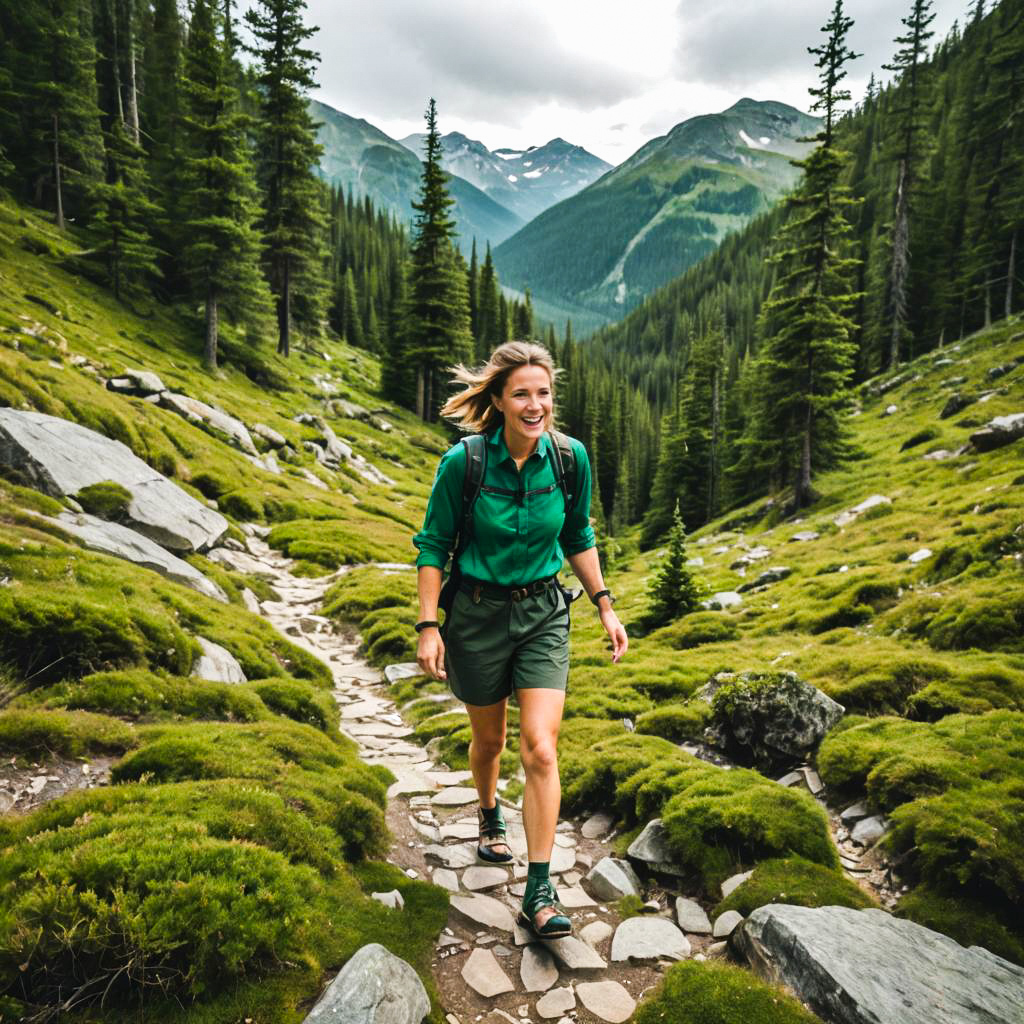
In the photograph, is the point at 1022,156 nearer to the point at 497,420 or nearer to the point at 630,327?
the point at 497,420

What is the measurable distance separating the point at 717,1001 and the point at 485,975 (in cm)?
149

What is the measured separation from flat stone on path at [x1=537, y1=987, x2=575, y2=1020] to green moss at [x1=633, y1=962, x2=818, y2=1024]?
458mm

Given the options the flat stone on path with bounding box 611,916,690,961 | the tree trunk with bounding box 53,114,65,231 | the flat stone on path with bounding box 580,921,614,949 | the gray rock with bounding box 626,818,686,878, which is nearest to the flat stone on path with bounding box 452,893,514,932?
the flat stone on path with bounding box 580,921,614,949

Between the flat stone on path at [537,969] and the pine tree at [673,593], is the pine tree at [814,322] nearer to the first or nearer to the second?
the pine tree at [673,593]

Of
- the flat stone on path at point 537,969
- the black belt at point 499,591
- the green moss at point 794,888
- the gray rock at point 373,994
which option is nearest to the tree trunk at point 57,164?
the black belt at point 499,591

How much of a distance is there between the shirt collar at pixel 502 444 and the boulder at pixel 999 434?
2280 centimetres

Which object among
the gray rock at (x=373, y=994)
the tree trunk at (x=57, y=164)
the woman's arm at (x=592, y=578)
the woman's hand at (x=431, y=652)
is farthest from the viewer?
the tree trunk at (x=57, y=164)

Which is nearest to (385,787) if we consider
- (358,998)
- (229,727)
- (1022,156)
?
(229,727)

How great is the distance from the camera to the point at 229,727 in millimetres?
5855

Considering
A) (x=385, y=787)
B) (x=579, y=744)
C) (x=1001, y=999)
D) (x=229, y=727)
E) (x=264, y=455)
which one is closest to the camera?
(x=1001, y=999)

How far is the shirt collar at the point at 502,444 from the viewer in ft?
14.8

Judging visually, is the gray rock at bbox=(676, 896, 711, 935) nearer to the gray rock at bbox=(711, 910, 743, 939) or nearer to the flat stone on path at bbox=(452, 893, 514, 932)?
the gray rock at bbox=(711, 910, 743, 939)

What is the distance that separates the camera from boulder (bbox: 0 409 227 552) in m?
10.5

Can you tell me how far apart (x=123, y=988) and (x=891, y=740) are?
22.4 ft
